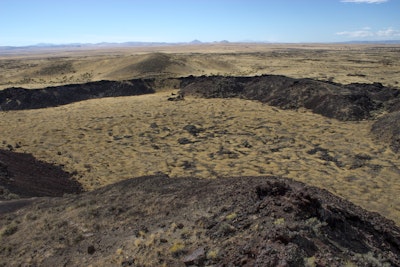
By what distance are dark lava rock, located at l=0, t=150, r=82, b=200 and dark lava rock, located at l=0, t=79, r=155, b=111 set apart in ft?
47.2

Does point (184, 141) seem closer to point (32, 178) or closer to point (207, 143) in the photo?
point (207, 143)

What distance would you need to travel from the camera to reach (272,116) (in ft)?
74.7

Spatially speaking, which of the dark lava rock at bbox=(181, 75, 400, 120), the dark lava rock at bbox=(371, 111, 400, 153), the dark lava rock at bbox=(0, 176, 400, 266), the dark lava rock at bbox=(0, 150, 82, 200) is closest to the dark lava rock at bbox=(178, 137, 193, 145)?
the dark lava rock at bbox=(0, 150, 82, 200)

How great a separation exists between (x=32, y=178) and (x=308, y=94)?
1943 cm

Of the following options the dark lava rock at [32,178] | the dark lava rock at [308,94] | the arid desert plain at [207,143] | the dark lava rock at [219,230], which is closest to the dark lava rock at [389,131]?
the arid desert plain at [207,143]

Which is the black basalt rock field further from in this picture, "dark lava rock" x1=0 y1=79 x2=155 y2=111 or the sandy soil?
the sandy soil

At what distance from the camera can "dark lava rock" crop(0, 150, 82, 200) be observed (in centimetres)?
1155

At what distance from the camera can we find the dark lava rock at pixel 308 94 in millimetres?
22719

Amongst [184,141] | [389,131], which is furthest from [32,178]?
[389,131]

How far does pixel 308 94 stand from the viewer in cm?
2562

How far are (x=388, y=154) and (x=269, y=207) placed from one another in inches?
450

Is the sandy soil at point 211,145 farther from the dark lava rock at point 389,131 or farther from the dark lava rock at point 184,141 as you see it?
the dark lava rock at point 389,131

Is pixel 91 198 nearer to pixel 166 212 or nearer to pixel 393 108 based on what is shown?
pixel 166 212

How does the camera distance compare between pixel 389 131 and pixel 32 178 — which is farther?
pixel 389 131
